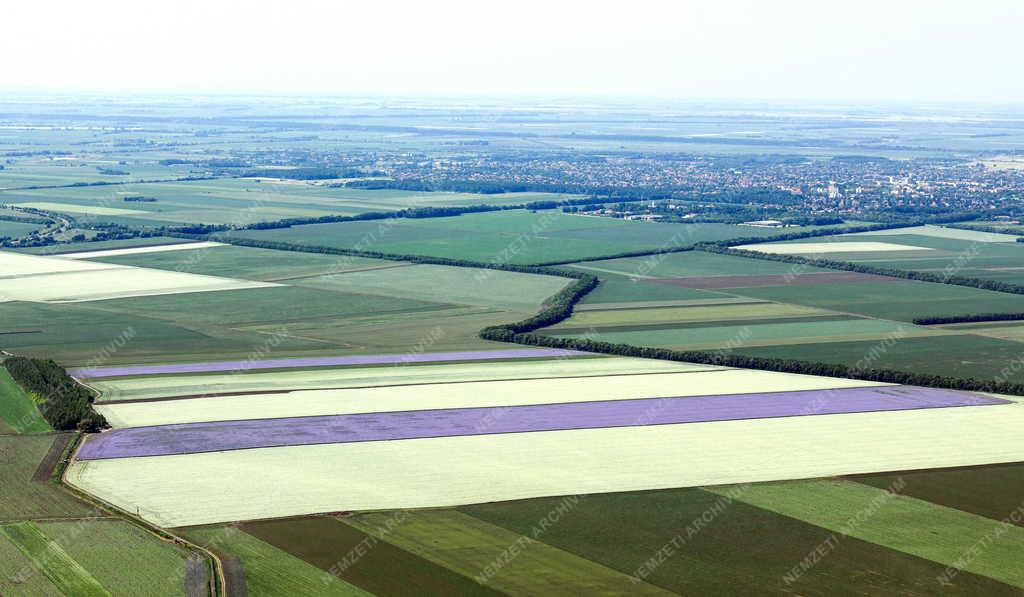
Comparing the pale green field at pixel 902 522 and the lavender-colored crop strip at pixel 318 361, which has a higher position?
the pale green field at pixel 902 522

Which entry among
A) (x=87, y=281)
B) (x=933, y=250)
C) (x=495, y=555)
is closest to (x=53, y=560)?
(x=495, y=555)

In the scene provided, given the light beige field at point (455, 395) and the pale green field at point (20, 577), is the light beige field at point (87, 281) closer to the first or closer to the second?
the light beige field at point (455, 395)

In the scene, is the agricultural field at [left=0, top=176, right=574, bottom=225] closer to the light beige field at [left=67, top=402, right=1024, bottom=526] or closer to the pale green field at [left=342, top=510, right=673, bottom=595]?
the light beige field at [left=67, top=402, right=1024, bottom=526]

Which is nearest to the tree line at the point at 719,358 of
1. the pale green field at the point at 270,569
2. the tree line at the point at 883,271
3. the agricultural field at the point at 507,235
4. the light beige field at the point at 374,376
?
the light beige field at the point at 374,376

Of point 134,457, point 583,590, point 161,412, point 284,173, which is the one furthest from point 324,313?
point 284,173

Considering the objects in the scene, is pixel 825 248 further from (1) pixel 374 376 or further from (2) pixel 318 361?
(1) pixel 374 376
